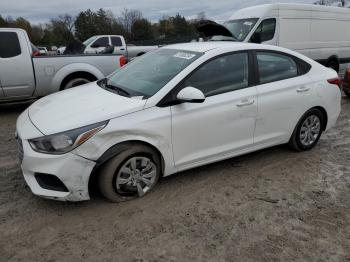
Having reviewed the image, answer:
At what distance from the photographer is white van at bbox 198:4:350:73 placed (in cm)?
943

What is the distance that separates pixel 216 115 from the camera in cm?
393

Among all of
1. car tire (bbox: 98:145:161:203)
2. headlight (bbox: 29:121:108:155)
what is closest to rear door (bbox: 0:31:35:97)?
headlight (bbox: 29:121:108:155)

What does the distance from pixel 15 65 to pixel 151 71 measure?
13.8 feet

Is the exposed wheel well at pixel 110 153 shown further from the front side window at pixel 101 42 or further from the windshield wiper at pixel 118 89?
the front side window at pixel 101 42

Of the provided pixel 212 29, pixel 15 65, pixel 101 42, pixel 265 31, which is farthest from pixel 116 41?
pixel 15 65

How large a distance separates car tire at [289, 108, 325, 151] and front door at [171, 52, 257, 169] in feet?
2.99

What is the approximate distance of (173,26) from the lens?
198 ft

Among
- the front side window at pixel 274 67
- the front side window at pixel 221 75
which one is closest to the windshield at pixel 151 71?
the front side window at pixel 221 75

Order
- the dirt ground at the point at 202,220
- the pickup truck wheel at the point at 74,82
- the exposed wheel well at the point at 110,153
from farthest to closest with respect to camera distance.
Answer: the pickup truck wheel at the point at 74,82, the exposed wheel well at the point at 110,153, the dirt ground at the point at 202,220

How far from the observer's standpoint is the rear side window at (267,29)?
Result: 9.43 meters

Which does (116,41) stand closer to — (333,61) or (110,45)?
(110,45)

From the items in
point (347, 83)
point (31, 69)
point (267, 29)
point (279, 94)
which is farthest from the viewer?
point (267, 29)

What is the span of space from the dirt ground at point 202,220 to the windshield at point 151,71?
3.73 ft

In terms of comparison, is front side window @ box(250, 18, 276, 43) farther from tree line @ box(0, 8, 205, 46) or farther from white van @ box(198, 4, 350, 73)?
tree line @ box(0, 8, 205, 46)
